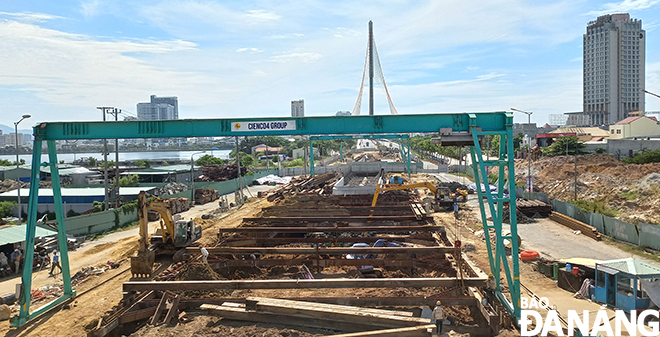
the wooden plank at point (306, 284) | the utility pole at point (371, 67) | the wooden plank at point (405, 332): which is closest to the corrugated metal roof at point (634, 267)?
the wooden plank at point (306, 284)

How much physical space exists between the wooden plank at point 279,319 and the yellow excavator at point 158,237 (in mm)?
3906

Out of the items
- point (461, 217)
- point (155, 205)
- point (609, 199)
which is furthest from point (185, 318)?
point (609, 199)

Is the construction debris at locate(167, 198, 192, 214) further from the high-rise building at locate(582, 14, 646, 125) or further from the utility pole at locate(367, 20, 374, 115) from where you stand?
the high-rise building at locate(582, 14, 646, 125)

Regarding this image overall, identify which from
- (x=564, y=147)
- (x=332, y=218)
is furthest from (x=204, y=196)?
(x=564, y=147)

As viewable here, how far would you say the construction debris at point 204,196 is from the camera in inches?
1340

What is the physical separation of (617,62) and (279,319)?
142 metres

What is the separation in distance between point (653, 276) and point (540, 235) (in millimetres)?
9858

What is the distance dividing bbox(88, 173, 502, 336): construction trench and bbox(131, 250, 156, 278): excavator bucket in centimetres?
24

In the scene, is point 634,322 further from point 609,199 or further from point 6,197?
point 6,197

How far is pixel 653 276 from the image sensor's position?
33.7 ft

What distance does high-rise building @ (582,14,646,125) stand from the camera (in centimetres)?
12025

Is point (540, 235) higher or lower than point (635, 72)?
lower

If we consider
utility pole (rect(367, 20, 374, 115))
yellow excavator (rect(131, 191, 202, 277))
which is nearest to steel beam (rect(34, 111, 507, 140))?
yellow excavator (rect(131, 191, 202, 277))

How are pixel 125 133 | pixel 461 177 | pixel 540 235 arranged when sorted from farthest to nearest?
pixel 461 177, pixel 540 235, pixel 125 133
